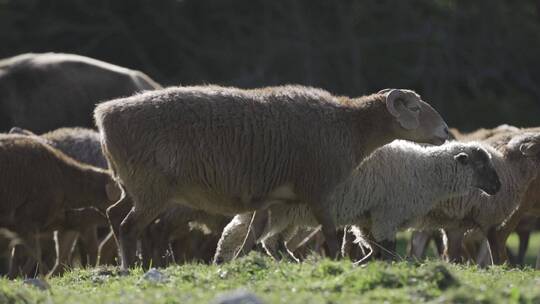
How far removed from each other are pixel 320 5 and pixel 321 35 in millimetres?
837

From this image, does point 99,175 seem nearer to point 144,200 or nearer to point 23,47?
point 144,200

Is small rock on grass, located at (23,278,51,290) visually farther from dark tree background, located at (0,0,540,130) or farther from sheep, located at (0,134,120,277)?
dark tree background, located at (0,0,540,130)

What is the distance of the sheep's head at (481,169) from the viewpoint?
1369cm

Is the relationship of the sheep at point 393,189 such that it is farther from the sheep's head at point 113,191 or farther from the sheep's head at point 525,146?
the sheep's head at point 113,191

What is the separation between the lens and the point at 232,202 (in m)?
11.8

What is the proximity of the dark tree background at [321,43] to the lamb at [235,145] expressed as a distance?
50.8 ft

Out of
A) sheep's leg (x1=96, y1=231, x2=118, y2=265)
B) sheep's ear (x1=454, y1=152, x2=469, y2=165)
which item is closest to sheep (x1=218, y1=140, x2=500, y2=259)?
sheep's ear (x1=454, y1=152, x2=469, y2=165)

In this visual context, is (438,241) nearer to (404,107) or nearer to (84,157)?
(84,157)

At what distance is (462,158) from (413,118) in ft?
4.22

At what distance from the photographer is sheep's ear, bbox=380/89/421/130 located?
12.6 metres

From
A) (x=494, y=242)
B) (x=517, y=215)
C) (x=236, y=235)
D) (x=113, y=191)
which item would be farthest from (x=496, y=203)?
(x=113, y=191)

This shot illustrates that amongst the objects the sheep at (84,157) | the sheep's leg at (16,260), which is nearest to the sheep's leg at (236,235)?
the sheep's leg at (16,260)

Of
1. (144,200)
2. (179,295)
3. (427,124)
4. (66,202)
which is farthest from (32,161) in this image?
(179,295)

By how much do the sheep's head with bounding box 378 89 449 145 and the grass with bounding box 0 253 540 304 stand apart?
2.94m
